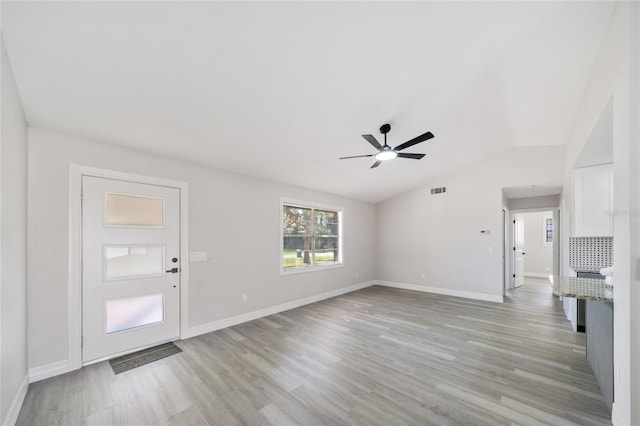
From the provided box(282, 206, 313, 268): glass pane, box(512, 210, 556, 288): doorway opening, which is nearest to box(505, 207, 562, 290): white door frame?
box(512, 210, 556, 288): doorway opening

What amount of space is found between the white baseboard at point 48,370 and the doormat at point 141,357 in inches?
15.4

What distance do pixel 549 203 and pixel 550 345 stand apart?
15.3 ft

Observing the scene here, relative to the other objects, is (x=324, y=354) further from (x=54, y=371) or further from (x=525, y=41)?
(x=525, y=41)

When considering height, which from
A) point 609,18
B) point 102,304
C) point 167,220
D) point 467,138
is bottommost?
point 102,304

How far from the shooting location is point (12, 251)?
2.11 m

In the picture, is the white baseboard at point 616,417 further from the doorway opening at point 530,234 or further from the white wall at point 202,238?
the doorway opening at point 530,234

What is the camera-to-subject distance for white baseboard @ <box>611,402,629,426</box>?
5.89ft

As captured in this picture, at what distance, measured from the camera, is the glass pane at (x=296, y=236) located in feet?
17.4

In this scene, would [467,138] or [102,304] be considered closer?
[102,304]

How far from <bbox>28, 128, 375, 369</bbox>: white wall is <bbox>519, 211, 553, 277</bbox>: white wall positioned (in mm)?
6693

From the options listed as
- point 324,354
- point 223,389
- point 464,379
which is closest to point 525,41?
point 464,379

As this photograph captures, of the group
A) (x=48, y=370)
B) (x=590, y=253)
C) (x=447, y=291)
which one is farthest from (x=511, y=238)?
(x=48, y=370)

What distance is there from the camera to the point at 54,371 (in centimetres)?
267

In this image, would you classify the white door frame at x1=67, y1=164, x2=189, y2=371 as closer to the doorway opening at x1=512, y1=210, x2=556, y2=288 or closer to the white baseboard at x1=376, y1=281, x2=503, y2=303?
the white baseboard at x1=376, y1=281, x2=503, y2=303
